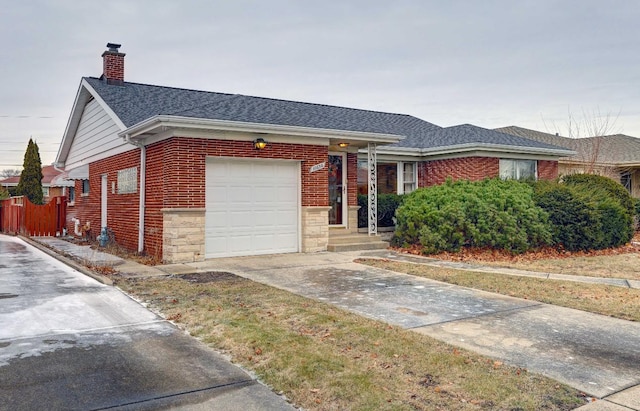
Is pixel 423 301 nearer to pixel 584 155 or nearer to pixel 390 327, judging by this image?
pixel 390 327

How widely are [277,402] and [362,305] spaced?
3.37 m

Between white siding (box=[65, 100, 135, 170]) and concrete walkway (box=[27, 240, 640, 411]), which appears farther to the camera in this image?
white siding (box=[65, 100, 135, 170])

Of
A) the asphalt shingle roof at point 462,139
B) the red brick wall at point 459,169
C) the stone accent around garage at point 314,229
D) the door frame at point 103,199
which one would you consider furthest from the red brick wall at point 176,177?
the red brick wall at point 459,169

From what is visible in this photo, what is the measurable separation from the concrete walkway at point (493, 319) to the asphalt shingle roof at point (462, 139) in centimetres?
782

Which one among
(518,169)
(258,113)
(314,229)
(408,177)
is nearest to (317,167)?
(314,229)

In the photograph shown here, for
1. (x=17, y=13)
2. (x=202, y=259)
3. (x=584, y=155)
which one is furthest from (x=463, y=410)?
(x=584, y=155)

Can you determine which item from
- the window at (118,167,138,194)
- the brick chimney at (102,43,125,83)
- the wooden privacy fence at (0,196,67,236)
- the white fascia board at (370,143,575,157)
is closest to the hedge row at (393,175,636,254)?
the white fascia board at (370,143,575,157)

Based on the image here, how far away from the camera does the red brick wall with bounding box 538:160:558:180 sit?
1923cm

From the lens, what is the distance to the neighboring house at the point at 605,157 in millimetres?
23344

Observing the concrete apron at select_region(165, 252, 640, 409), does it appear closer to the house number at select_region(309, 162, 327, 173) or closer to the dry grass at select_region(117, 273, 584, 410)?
the dry grass at select_region(117, 273, 584, 410)

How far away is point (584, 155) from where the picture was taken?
25078 mm

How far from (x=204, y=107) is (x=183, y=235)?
3861 millimetres

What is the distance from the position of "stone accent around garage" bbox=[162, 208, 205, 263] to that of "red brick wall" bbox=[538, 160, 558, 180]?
1348 cm

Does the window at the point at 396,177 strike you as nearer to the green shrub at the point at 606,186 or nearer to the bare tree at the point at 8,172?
the green shrub at the point at 606,186
